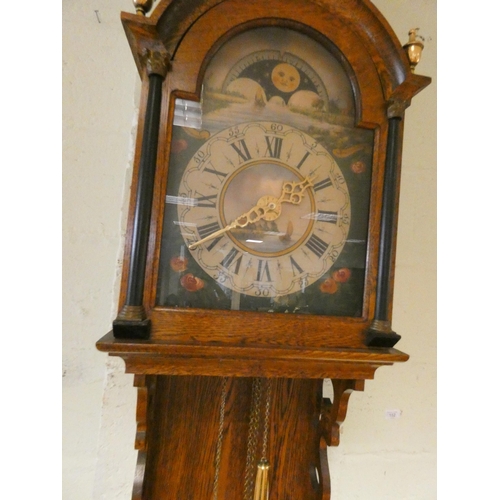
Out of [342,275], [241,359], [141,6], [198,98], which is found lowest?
[241,359]

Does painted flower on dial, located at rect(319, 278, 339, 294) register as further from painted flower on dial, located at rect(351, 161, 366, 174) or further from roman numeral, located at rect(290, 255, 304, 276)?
painted flower on dial, located at rect(351, 161, 366, 174)

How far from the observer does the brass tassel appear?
0.54m

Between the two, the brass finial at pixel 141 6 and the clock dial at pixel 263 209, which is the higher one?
the brass finial at pixel 141 6

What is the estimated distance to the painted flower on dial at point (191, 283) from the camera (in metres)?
0.46

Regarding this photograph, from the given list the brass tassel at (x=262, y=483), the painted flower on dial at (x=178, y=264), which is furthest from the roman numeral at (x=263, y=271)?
the brass tassel at (x=262, y=483)

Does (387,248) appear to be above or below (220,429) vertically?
above

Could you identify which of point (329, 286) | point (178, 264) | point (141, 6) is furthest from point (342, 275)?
point (141, 6)

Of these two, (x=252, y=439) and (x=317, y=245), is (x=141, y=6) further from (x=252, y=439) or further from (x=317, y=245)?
(x=252, y=439)

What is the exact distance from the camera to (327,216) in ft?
1.63

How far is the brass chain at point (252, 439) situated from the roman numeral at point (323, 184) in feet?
1.16

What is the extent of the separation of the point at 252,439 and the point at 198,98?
586mm

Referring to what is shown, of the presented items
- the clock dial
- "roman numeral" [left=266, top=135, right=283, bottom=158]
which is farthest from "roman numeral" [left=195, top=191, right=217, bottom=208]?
"roman numeral" [left=266, top=135, right=283, bottom=158]

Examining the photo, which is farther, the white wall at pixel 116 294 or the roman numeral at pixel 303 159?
the white wall at pixel 116 294

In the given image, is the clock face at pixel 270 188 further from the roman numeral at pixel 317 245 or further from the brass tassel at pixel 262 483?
the brass tassel at pixel 262 483
